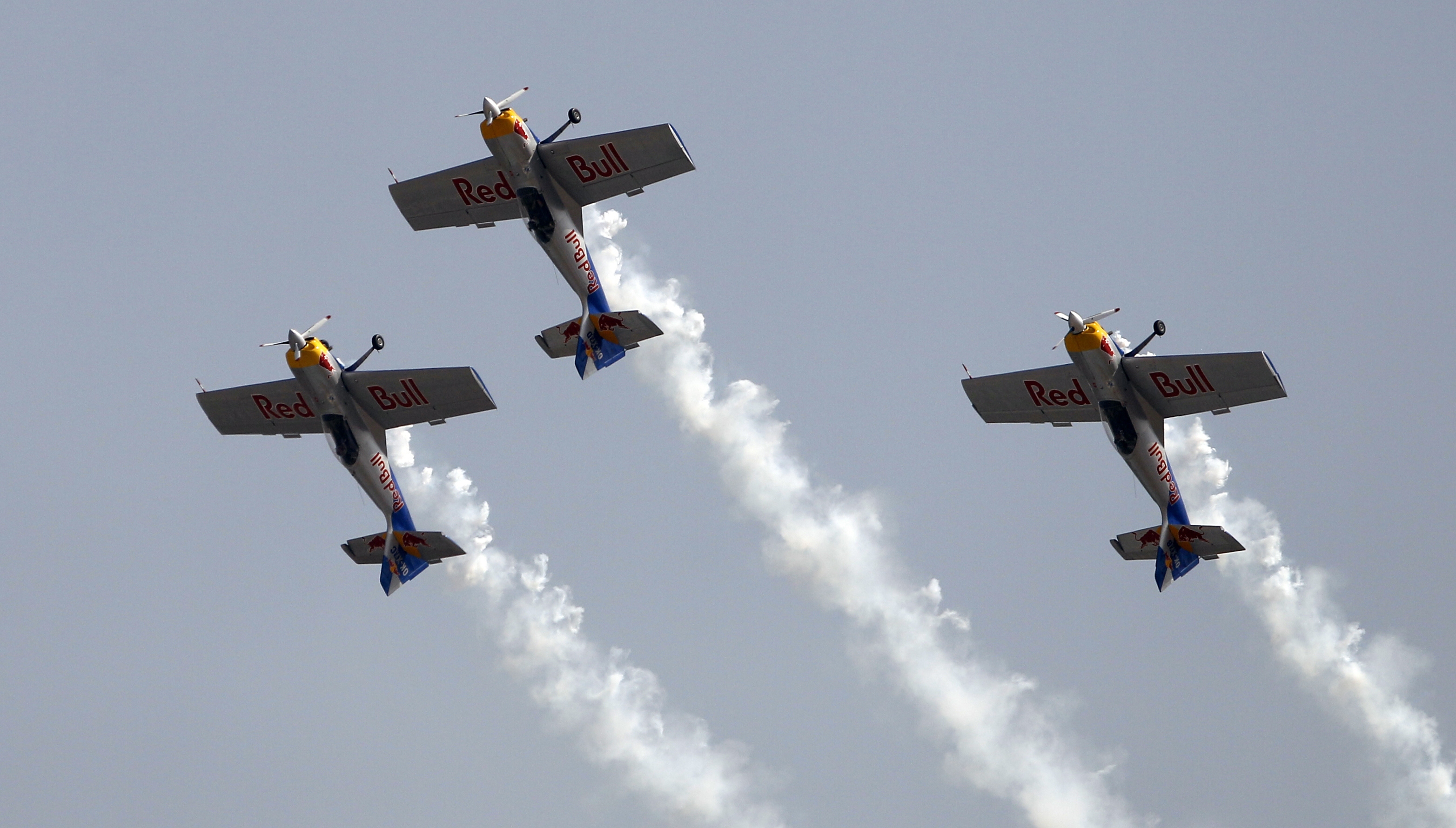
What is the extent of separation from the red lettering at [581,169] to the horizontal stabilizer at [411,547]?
1166cm

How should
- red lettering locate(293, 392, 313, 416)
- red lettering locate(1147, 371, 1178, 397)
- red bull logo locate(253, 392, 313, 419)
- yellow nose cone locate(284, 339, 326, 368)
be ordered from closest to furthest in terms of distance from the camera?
red lettering locate(1147, 371, 1178, 397)
yellow nose cone locate(284, 339, 326, 368)
red lettering locate(293, 392, 313, 416)
red bull logo locate(253, 392, 313, 419)

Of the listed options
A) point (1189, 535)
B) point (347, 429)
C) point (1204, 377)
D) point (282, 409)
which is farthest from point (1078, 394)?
point (282, 409)

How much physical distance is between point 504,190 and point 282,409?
985 centimetres

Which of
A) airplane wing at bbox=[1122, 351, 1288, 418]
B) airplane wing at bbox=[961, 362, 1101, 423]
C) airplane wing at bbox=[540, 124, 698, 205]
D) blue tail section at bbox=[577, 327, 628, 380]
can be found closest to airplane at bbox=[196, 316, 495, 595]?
blue tail section at bbox=[577, 327, 628, 380]

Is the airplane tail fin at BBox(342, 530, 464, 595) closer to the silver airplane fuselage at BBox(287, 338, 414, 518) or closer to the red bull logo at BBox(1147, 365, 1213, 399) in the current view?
Answer: the silver airplane fuselage at BBox(287, 338, 414, 518)

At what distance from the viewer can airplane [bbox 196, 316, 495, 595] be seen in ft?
199

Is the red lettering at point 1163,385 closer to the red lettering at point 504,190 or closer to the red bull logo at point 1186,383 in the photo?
the red bull logo at point 1186,383

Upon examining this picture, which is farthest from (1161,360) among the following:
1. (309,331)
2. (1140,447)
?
(309,331)

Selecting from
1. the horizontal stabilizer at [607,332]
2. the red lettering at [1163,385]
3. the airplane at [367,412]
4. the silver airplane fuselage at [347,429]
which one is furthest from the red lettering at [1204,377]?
the silver airplane fuselage at [347,429]

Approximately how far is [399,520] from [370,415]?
11.7 ft

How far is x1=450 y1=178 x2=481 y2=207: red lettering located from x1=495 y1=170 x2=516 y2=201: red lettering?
2.82 ft

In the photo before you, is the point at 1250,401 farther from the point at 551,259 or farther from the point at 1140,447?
the point at 551,259

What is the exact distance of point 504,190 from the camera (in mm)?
66062

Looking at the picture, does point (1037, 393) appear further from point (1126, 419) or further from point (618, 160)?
point (618, 160)
